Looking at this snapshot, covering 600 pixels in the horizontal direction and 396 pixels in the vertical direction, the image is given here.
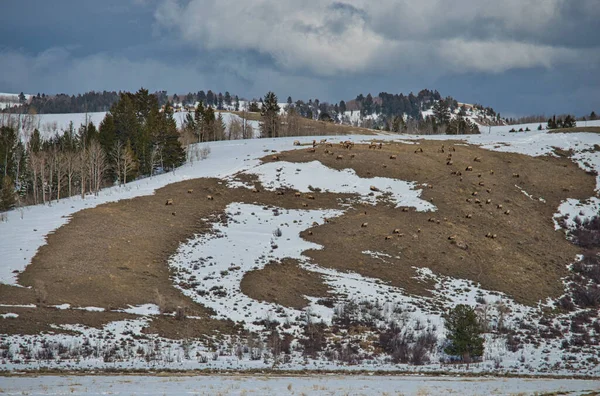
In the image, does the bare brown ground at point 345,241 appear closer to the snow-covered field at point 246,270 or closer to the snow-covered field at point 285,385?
the snow-covered field at point 246,270

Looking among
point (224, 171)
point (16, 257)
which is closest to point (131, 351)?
point (16, 257)

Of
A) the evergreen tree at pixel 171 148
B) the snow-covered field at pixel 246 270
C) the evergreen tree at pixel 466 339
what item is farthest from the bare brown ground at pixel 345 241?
the evergreen tree at pixel 171 148

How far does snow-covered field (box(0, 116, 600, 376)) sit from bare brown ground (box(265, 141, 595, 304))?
6.24 ft

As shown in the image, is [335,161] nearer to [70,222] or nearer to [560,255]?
[560,255]

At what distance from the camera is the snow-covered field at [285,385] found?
→ 17.5 meters

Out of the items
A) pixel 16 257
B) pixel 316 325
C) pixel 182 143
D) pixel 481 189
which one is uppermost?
pixel 182 143

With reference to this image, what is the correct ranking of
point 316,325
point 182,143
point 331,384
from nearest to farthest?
point 331,384 → point 316,325 → point 182,143

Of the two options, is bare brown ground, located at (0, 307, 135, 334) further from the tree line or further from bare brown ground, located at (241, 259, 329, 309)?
the tree line

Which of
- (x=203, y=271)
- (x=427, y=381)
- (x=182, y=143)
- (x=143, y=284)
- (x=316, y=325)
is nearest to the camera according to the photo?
(x=427, y=381)

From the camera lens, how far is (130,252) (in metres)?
42.2

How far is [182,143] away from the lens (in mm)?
82875

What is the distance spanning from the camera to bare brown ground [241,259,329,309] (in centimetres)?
3716

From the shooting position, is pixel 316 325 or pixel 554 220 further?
pixel 554 220

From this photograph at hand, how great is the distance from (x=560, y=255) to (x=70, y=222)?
47.6m
